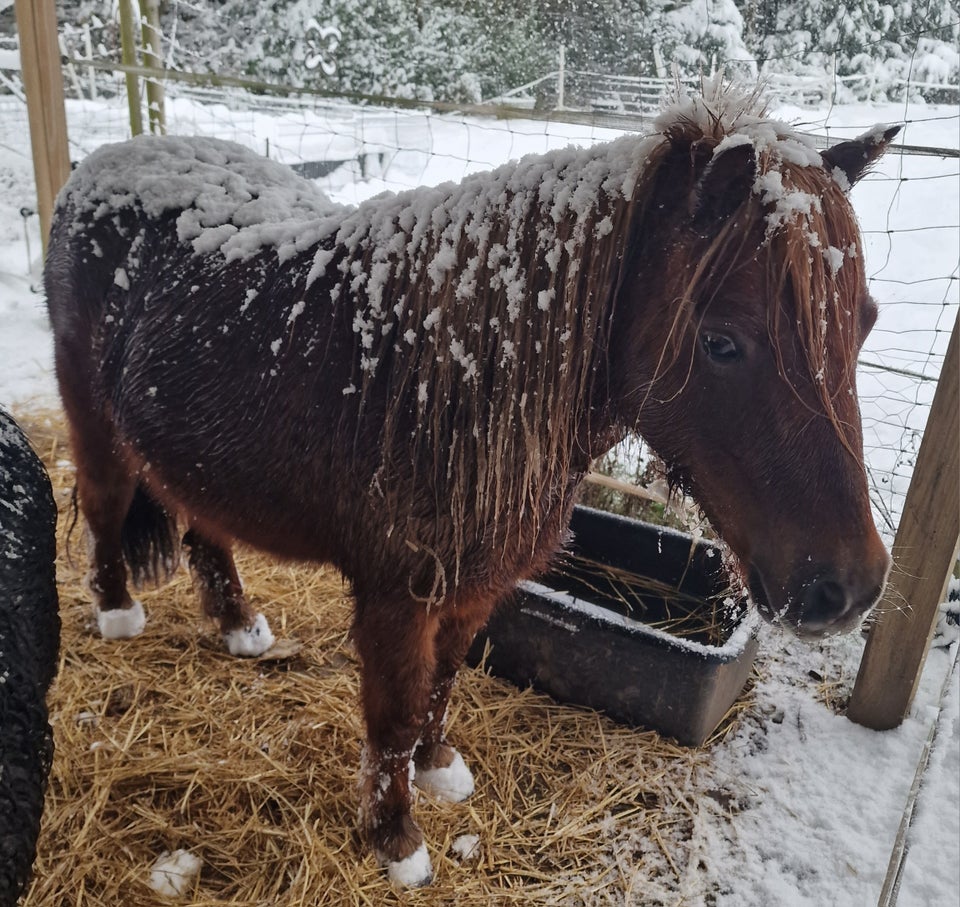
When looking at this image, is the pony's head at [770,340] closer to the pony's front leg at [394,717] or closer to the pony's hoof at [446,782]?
the pony's front leg at [394,717]

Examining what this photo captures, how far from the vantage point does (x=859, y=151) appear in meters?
1.11

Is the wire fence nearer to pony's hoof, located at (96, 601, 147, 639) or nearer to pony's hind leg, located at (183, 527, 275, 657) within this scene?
pony's hind leg, located at (183, 527, 275, 657)

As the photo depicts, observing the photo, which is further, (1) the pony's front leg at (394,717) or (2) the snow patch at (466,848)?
(2) the snow patch at (466,848)

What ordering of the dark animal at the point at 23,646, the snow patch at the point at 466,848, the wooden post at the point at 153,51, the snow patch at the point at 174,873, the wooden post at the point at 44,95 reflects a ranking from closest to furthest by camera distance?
the dark animal at the point at 23,646 < the snow patch at the point at 174,873 < the snow patch at the point at 466,848 < the wooden post at the point at 44,95 < the wooden post at the point at 153,51

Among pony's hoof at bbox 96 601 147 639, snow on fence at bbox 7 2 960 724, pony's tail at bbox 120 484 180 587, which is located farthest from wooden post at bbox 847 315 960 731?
pony's hoof at bbox 96 601 147 639

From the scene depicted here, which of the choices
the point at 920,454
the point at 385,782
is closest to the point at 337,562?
the point at 385,782

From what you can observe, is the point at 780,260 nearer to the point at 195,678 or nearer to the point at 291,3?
the point at 195,678

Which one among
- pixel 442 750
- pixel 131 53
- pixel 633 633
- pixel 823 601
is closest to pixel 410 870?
pixel 442 750

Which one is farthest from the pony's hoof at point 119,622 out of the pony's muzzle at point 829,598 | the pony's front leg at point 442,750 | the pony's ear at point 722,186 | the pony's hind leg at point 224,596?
the pony's ear at point 722,186

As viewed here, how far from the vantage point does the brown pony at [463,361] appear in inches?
39.7

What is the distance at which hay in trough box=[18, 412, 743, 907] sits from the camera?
5.34 ft

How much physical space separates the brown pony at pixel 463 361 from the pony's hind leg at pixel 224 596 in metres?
0.56

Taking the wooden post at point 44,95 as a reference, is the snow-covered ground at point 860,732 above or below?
below

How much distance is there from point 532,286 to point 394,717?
104 cm
